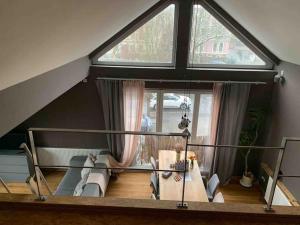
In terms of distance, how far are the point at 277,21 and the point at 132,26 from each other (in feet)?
8.26

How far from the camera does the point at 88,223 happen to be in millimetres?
1727

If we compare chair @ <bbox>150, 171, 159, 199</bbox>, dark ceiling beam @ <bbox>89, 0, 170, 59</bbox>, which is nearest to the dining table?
chair @ <bbox>150, 171, 159, 199</bbox>

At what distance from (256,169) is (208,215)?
14.6 feet

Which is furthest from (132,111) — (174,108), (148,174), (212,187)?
(212,187)

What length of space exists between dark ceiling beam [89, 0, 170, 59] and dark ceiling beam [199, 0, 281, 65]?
0.76 metres

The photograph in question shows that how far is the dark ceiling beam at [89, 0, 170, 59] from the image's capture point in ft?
15.1

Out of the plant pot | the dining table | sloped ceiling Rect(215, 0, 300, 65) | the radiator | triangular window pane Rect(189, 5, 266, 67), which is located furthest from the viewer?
the radiator

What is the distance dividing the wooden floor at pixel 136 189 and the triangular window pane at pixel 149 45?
246 cm

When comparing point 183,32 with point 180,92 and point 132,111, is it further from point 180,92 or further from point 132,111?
point 132,111

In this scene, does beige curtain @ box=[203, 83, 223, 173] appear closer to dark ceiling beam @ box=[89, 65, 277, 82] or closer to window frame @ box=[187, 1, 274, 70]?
dark ceiling beam @ box=[89, 65, 277, 82]

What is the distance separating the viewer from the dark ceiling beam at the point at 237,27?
456 cm

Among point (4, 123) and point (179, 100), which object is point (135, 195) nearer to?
point (179, 100)

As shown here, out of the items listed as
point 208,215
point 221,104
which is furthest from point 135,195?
point 208,215

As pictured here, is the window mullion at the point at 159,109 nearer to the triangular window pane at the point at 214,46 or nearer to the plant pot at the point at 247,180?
the triangular window pane at the point at 214,46
